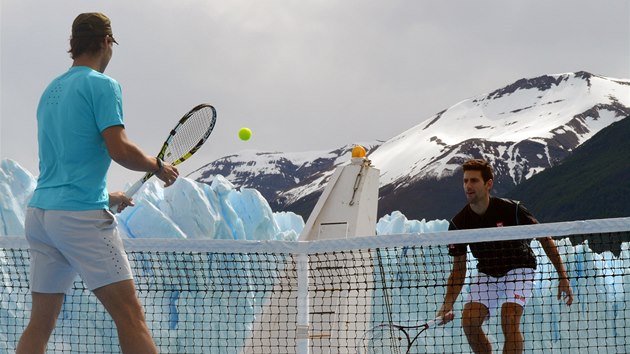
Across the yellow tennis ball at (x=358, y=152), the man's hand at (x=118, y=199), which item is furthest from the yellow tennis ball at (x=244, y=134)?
the man's hand at (x=118, y=199)

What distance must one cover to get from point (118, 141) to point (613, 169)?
11432 centimetres

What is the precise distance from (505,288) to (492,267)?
0.53ft

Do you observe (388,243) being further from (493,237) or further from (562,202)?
(562,202)

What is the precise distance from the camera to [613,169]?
113000mm

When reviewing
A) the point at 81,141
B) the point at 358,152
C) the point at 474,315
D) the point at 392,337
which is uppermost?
the point at 358,152

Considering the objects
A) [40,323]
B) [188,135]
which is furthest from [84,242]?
[188,135]

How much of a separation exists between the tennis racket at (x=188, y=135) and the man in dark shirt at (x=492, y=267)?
6.18 ft

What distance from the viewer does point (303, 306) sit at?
6254 mm

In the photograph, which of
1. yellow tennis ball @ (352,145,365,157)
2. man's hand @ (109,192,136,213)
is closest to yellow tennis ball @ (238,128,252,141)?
yellow tennis ball @ (352,145,365,157)

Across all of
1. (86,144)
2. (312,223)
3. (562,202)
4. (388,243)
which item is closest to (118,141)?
(86,144)

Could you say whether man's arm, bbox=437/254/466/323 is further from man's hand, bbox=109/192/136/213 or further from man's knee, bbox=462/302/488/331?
man's hand, bbox=109/192/136/213

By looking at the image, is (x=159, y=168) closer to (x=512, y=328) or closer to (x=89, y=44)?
(x=89, y=44)

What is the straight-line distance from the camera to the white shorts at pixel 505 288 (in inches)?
256

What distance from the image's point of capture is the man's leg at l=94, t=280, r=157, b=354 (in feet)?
13.6
